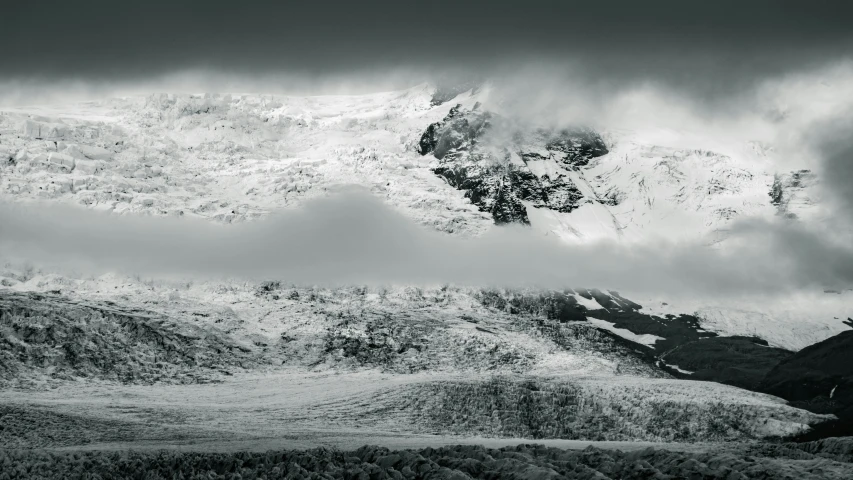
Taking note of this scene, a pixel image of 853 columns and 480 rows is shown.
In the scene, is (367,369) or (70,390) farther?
(367,369)

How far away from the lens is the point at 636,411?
13575 cm

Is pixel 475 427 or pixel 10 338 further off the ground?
pixel 10 338

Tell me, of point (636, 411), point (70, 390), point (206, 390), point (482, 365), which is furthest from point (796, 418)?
point (70, 390)

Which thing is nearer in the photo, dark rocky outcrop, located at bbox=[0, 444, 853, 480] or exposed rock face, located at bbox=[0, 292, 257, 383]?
dark rocky outcrop, located at bbox=[0, 444, 853, 480]

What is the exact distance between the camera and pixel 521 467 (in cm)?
3869

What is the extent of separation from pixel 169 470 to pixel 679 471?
3100cm

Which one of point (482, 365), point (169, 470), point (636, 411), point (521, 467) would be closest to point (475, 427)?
point (636, 411)

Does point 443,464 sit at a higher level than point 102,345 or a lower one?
lower

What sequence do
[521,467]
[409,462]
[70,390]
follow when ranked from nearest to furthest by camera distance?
[521,467]
[409,462]
[70,390]

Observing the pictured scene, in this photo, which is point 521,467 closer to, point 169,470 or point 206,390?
point 169,470

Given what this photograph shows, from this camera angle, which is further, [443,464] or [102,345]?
[102,345]

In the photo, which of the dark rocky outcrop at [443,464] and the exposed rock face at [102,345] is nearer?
the dark rocky outcrop at [443,464]

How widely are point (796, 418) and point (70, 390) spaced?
121139 millimetres

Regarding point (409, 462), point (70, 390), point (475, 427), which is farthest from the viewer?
point (70, 390)
